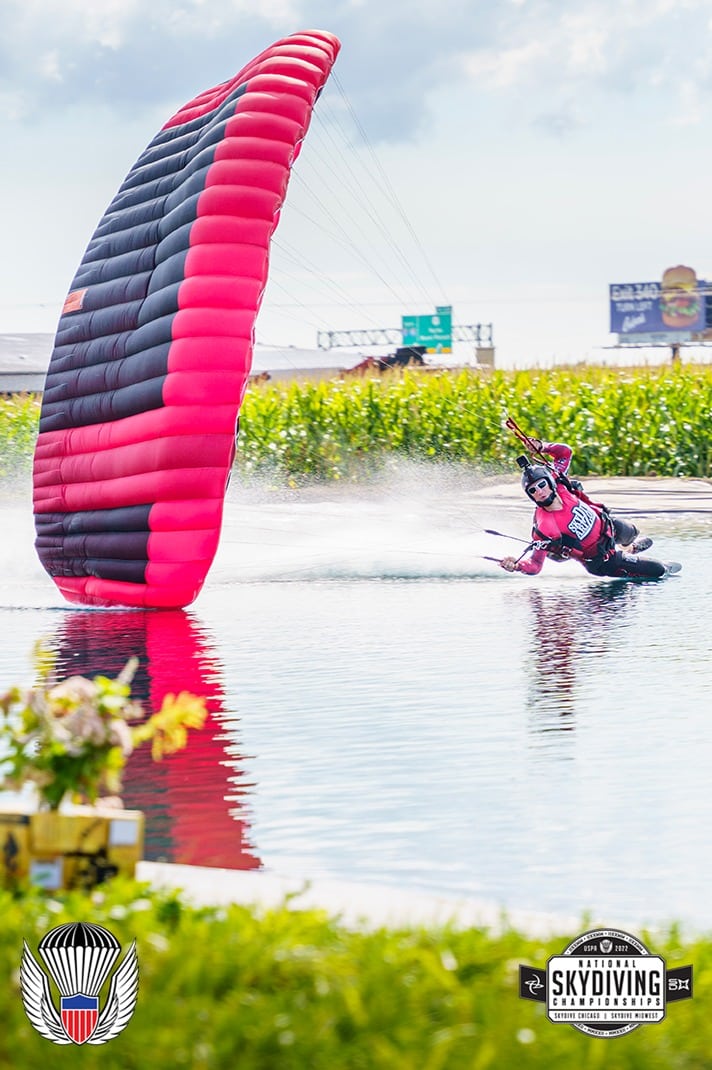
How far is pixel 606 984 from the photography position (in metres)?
2.82

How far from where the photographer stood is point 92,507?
10414 mm

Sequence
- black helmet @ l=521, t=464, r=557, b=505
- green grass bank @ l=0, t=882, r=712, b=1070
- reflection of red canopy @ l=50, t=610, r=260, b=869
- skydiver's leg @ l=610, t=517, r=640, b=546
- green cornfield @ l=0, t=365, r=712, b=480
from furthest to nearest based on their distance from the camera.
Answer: green cornfield @ l=0, t=365, r=712, b=480, skydiver's leg @ l=610, t=517, r=640, b=546, black helmet @ l=521, t=464, r=557, b=505, reflection of red canopy @ l=50, t=610, r=260, b=869, green grass bank @ l=0, t=882, r=712, b=1070

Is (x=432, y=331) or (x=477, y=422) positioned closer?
(x=477, y=422)

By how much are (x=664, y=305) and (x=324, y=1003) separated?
8264 cm

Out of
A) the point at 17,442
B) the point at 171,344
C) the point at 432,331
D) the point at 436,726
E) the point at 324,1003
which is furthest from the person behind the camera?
the point at 432,331

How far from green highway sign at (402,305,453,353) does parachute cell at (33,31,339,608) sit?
69573mm

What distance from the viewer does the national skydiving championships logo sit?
8.88 feet

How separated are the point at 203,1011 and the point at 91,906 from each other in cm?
63

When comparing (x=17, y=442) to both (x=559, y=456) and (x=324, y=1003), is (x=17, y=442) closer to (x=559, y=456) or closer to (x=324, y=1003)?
(x=559, y=456)

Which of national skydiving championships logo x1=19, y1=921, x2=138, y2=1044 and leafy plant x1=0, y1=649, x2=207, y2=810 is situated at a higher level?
leafy plant x1=0, y1=649, x2=207, y2=810

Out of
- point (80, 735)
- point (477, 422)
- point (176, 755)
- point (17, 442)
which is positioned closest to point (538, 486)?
point (176, 755)

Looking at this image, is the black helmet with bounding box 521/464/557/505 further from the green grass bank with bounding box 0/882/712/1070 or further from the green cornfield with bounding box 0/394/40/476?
the green cornfield with bounding box 0/394/40/476

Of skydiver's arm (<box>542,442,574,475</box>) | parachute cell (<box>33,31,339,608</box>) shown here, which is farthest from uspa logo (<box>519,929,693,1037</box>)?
skydiver's arm (<box>542,442,574,475</box>)

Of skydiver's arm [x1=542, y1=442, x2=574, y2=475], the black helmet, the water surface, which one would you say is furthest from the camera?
skydiver's arm [x1=542, y1=442, x2=574, y2=475]
